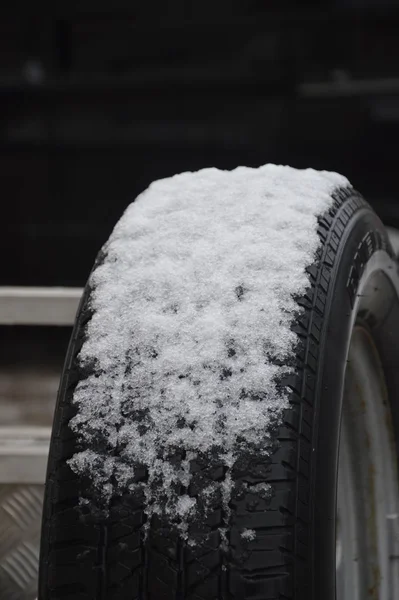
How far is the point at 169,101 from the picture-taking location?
3.25 meters

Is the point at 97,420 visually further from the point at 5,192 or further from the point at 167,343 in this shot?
the point at 5,192

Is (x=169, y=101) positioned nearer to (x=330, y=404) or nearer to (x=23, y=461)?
(x=23, y=461)

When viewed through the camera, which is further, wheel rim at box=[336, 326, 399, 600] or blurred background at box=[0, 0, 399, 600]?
blurred background at box=[0, 0, 399, 600]

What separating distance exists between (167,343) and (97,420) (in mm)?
→ 136

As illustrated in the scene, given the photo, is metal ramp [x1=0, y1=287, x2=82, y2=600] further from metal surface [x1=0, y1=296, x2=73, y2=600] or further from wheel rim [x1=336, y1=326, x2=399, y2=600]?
wheel rim [x1=336, y1=326, x2=399, y2=600]

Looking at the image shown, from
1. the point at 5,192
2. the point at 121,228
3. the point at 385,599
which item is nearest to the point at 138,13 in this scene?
the point at 5,192

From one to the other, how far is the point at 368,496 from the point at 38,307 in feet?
2.70

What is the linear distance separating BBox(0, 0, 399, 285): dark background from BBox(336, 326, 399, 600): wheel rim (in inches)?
68.5

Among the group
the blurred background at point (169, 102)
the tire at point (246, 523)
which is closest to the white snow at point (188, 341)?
the tire at point (246, 523)

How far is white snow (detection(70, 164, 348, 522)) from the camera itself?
3.13 feet

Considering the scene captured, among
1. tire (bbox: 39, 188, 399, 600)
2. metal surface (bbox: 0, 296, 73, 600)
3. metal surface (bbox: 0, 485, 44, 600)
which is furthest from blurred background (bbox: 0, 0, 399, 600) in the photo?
tire (bbox: 39, 188, 399, 600)

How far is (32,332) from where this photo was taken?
1582 mm

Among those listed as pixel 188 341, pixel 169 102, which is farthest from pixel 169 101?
pixel 188 341

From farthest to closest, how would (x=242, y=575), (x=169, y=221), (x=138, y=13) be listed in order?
1. (x=138, y=13)
2. (x=169, y=221)
3. (x=242, y=575)
